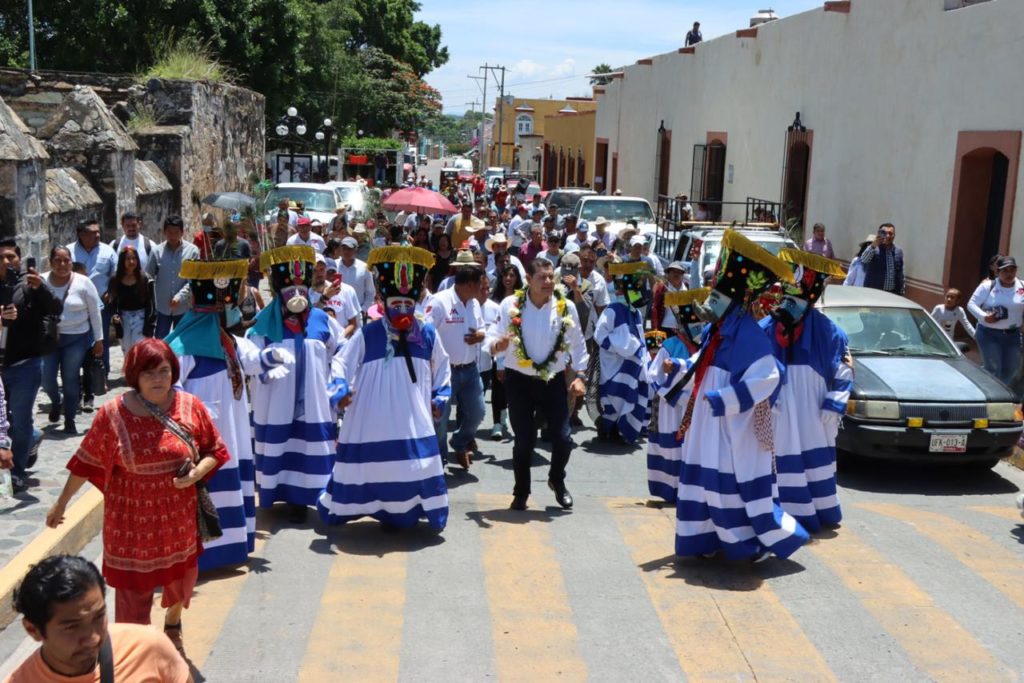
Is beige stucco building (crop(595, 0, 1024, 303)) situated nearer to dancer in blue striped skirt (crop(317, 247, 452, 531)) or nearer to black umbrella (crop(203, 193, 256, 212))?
dancer in blue striped skirt (crop(317, 247, 452, 531))

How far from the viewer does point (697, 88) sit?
30859 millimetres

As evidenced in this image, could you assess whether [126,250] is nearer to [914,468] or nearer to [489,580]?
[489,580]

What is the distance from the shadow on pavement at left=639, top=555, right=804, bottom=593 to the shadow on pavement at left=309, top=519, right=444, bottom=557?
1.45m

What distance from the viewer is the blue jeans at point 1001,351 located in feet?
39.5

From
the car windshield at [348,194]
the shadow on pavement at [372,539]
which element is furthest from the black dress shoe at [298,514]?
the car windshield at [348,194]

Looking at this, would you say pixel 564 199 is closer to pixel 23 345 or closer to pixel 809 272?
pixel 809 272

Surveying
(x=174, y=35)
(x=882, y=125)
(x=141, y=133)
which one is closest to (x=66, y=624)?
(x=141, y=133)

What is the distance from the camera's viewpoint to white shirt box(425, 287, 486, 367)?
9727 millimetres

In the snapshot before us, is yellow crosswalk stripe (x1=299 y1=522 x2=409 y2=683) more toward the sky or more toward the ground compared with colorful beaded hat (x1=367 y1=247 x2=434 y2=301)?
more toward the ground

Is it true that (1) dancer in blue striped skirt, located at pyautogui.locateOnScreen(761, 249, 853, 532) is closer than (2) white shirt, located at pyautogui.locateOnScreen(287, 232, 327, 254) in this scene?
Yes

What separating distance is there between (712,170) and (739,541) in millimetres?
23608

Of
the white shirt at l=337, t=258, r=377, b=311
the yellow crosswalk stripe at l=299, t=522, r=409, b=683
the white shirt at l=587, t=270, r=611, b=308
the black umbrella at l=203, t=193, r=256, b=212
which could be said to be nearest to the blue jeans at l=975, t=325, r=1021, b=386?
the white shirt at l=587, t=270, r=611, b=308

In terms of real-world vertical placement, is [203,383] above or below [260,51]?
below

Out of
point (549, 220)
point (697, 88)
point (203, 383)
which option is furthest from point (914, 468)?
point (697, 88)
